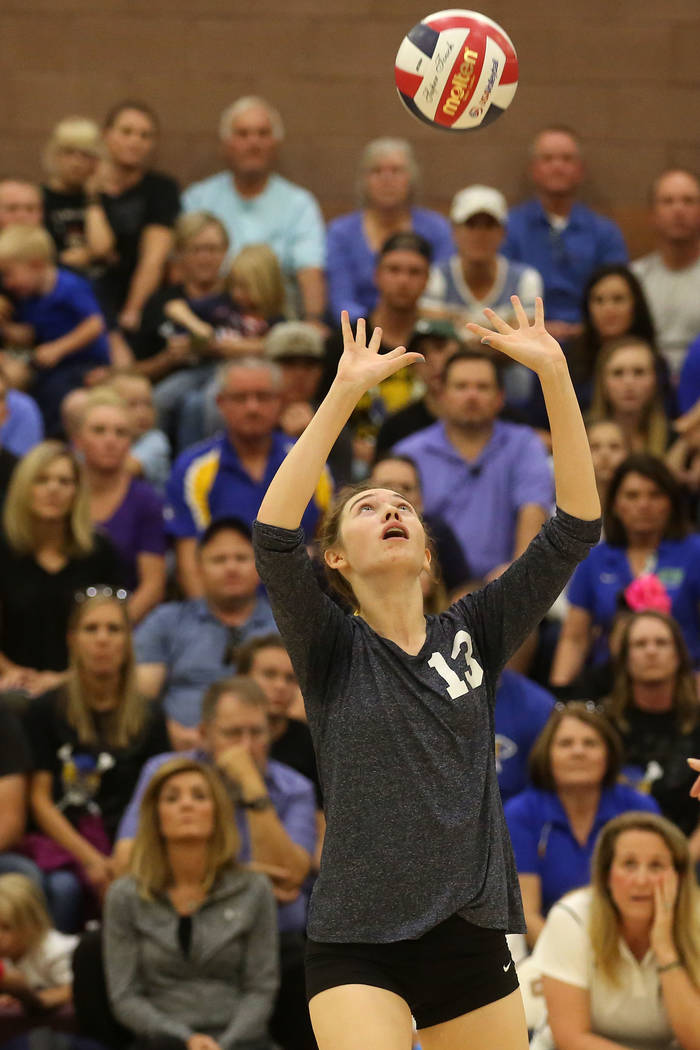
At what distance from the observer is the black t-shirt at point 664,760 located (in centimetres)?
583

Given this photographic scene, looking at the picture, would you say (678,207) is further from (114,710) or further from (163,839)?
(163,839)

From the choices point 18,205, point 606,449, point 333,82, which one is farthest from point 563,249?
point 18,205

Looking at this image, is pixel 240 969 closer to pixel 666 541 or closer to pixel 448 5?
pixel 666 541

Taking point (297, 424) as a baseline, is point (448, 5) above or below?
above

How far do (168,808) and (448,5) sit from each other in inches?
239

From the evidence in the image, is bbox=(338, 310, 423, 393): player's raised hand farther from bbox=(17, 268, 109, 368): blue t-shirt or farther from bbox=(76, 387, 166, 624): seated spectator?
bbox=(17, 268, 109, 368): blue t-shirt

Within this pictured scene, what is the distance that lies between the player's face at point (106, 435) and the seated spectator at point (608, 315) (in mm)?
2195

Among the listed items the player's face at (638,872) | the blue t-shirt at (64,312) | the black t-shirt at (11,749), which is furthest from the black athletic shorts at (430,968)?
the blue t-shirt at (64,312)

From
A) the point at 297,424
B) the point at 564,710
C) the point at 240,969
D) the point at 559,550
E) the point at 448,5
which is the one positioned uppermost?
the point at 448,5

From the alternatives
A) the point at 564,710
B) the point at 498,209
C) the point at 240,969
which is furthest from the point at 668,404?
the point at 240,969

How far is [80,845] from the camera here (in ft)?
18.6

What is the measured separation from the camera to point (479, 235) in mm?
7953

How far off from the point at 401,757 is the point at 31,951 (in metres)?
2.60

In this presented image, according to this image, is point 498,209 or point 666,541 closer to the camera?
point 666,541
